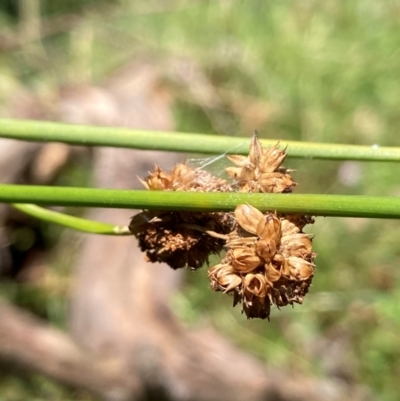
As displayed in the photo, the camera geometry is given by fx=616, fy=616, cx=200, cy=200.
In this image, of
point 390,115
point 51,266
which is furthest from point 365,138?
point 51,266

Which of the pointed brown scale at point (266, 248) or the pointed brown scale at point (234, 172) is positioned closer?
the pointed brown scale at point (266, 248)

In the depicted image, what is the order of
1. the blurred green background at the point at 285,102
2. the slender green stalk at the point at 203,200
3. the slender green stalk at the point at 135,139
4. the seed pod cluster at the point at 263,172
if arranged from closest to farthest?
the slender green stalk at the point at 203,200 → the seed pod cluster at the point at 263,172 → the slender green stalk at the point at 135,139 → the blurred green background at the point at 285,102

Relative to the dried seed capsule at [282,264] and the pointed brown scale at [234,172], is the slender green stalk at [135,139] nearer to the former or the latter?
the pointed brown scale at [234,172]

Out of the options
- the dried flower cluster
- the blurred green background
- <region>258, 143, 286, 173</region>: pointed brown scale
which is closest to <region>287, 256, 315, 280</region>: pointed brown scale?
the dried flower cluster

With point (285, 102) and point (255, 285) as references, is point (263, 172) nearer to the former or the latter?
point (255, 285)

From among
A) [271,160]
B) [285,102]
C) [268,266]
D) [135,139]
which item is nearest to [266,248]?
[268,266]

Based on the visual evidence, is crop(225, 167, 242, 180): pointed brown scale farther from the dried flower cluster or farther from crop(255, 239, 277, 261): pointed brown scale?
crop(255, 239, 277, 261): pointed brown scale

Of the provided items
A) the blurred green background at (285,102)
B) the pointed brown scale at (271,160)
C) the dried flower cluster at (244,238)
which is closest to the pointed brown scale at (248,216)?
the dried flower cluster at (244,238)

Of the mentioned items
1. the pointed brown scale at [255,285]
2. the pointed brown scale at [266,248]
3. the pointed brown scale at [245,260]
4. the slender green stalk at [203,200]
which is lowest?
the pointed brown scale at [255,285]
